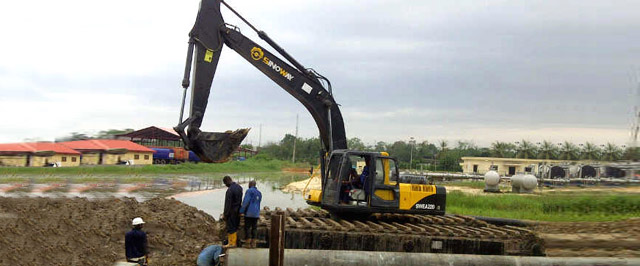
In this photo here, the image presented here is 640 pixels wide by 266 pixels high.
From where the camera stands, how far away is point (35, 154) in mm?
30984

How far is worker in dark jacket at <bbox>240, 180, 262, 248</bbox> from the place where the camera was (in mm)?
11898

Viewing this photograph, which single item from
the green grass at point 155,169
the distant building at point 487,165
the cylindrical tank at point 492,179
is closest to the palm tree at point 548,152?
the cylindrical tank at point 492,179

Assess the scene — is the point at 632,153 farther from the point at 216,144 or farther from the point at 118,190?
the point at 118,190

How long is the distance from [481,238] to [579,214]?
748 centimetres

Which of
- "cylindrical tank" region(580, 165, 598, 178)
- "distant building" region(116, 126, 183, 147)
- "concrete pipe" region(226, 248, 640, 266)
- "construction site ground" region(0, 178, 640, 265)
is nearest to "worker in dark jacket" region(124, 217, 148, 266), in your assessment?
"concrete pipe" region(226, 248, 640, 266)

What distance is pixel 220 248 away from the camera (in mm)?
12031

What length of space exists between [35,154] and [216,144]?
847 inches

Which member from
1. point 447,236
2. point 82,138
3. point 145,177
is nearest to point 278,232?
point 447,236

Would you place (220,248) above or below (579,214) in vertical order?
below

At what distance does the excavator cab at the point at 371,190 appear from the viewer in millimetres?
12844

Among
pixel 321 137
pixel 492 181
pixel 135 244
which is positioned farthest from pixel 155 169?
pixel 135 244

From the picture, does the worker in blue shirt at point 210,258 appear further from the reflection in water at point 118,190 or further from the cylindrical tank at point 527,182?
the cylindrical tank at point 527,182

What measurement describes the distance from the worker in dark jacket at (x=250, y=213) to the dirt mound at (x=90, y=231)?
2.44 metres

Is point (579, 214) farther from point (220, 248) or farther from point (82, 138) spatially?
point (82, 138)
